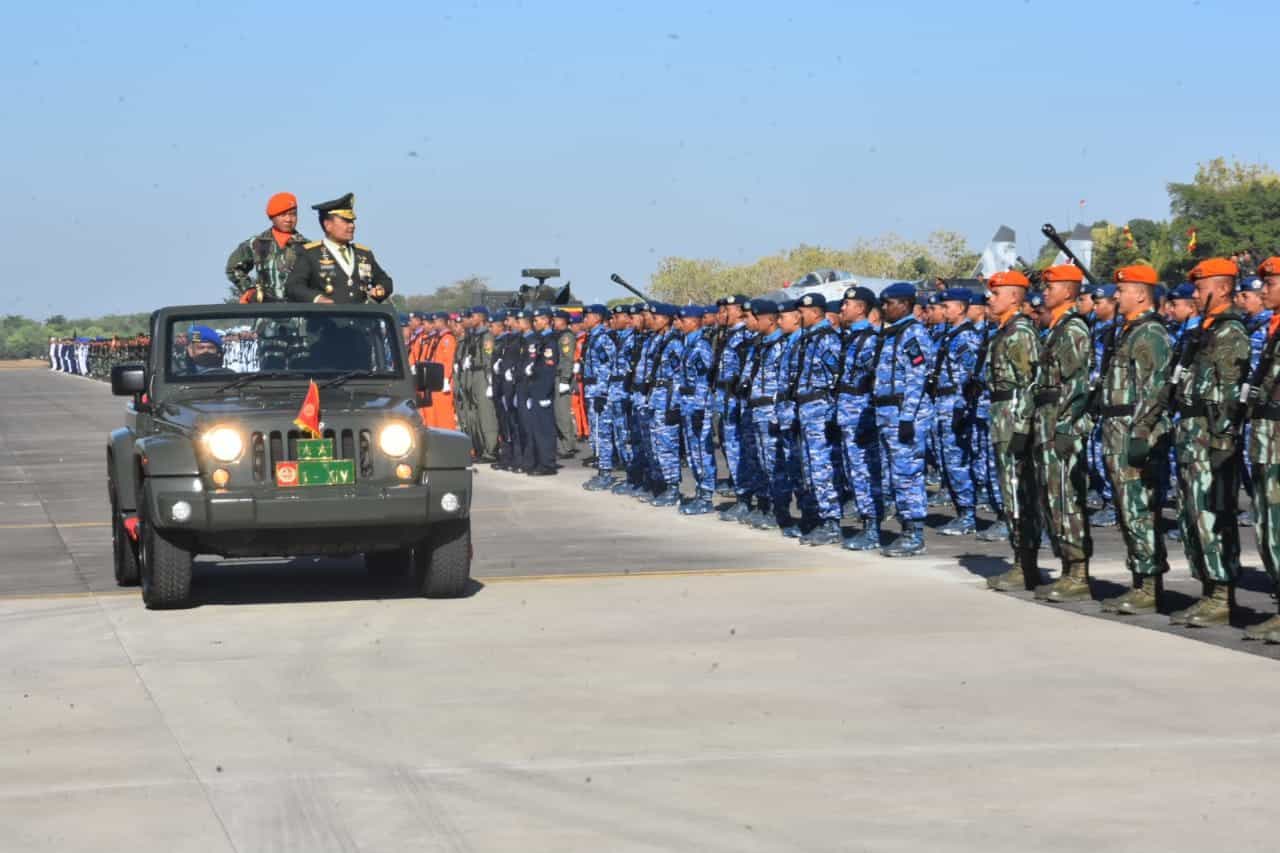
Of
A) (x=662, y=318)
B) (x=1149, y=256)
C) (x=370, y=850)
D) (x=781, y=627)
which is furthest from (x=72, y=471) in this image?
(x=1149, y=256)

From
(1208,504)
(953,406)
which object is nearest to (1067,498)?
(1208,504)

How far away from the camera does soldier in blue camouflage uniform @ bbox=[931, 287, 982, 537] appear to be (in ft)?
53.4

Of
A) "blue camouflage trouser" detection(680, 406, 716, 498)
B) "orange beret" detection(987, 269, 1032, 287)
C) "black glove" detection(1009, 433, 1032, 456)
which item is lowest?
"blue camouflage trouser" detection(680, 406, 716, 498)

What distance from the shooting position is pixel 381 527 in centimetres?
1130

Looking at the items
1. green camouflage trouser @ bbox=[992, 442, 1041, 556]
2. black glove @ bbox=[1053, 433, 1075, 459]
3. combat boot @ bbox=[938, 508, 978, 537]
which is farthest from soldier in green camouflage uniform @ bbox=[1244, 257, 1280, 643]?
combat boot @ bbox=[938, 508, 978, 537]

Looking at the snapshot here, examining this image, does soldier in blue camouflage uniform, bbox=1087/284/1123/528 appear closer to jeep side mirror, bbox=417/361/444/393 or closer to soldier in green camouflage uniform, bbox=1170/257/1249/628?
soldier in green camouflage uniform, bbox=1170/257/1249/628

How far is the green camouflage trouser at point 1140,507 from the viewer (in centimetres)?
1093

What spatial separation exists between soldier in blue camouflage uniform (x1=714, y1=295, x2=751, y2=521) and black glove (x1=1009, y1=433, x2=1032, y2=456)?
5.24 metres

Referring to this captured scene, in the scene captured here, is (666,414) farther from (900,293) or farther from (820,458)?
(900,293)

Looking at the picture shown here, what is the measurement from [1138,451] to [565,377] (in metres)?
15.0

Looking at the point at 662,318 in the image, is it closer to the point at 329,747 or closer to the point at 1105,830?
the point at 329,747

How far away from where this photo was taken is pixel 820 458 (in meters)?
15.1

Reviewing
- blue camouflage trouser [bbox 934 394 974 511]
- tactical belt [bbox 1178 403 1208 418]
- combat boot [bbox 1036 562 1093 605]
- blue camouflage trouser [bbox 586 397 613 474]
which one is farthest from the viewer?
blue camouflage trouser [bbox 586 397 613 474]

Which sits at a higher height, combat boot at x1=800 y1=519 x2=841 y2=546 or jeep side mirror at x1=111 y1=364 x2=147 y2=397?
jeep side mirror at x1=111 y1=364 x2=147 y2=397
